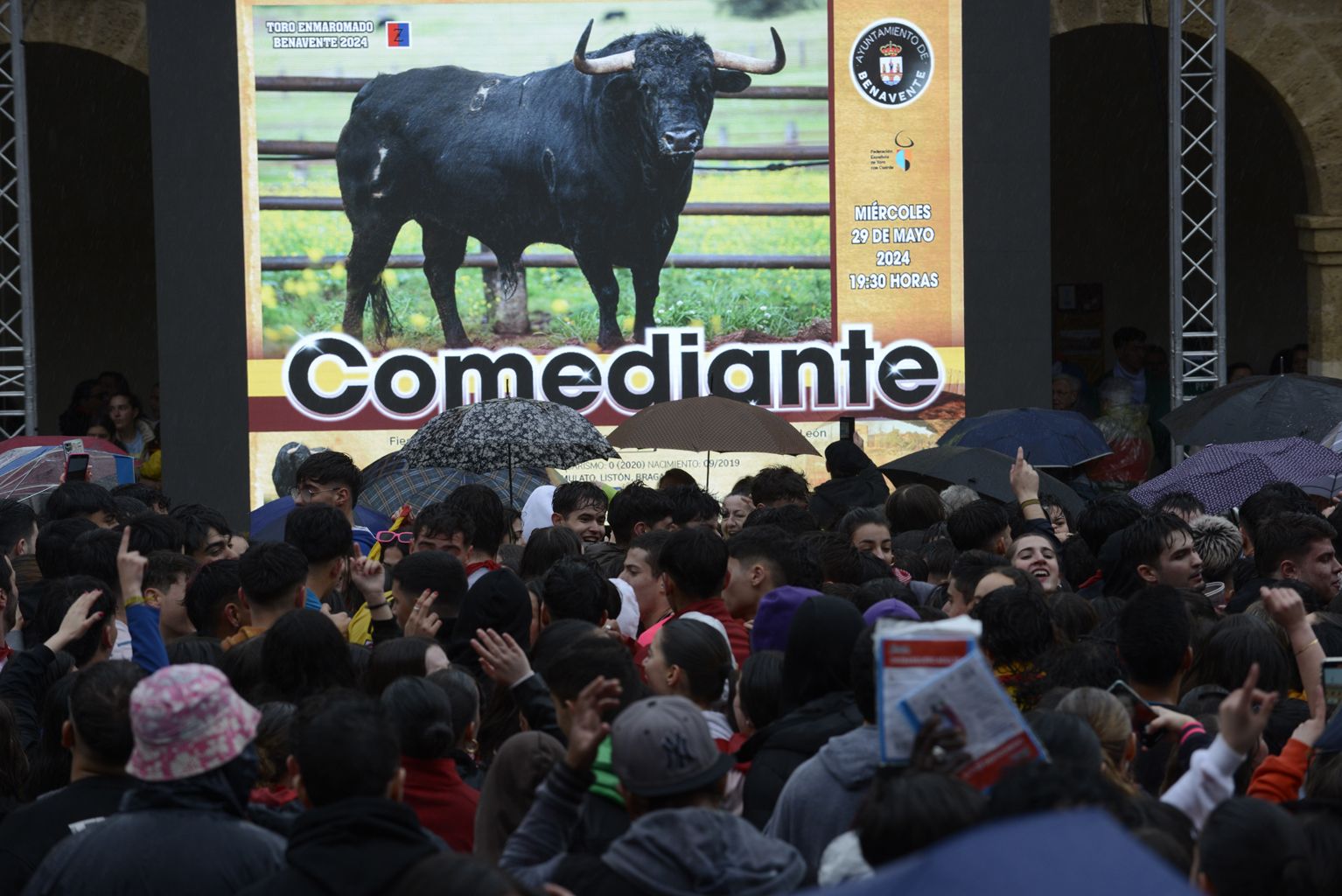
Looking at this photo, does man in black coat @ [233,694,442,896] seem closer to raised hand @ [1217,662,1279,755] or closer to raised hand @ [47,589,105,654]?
raised hand @ [1217,662,1279,755]

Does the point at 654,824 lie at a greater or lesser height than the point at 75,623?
lesser

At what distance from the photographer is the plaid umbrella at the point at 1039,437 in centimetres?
1005

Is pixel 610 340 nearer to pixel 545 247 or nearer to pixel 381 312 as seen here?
pixel 545 247

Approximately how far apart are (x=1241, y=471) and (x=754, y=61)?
6.62 metres

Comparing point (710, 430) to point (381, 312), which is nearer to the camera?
point (710, 430)

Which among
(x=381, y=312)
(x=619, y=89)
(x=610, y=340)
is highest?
(x=619, y=89)

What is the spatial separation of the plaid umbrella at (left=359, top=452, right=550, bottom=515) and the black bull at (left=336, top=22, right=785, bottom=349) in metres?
4.56

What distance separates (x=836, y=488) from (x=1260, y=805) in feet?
21.4

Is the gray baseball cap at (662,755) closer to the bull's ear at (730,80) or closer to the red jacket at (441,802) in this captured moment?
the red jacket at (441,802)

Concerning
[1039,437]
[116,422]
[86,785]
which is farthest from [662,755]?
[116,422]

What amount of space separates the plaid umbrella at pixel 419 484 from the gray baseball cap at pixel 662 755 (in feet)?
18.2

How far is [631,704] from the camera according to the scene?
13.0ft

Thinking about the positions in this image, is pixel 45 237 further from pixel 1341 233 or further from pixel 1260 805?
pixel 1260 805

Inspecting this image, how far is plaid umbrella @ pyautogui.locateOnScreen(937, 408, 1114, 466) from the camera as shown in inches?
396
